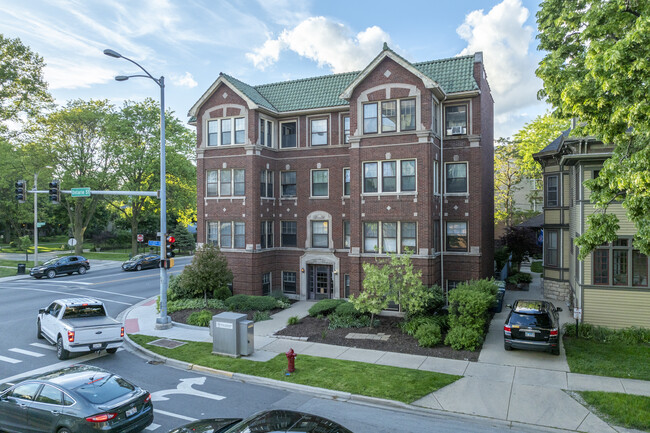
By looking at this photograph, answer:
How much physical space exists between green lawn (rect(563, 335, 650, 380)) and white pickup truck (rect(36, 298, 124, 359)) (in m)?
15.2

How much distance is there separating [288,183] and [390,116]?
8.14 m

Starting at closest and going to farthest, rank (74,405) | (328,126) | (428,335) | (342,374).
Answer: (74,405) < (342,374) < (428,335) < (328,126)

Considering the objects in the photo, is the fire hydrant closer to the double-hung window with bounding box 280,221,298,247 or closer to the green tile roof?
the double-hung window with bounding box 280,221,298,247

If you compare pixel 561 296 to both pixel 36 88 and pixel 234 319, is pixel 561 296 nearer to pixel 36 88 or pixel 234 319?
pixel 234 319

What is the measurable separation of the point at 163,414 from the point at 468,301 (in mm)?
11355

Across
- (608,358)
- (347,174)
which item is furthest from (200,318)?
(608,358)

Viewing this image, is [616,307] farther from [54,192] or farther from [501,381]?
[54,192]

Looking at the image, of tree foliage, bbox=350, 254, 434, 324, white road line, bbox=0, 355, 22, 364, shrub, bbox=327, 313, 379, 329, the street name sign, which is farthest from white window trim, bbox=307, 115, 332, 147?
white road line, bbox=0, 355, 22, 364

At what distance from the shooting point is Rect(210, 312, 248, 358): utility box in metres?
15.0

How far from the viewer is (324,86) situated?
86.1ft

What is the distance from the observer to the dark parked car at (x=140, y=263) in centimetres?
3897

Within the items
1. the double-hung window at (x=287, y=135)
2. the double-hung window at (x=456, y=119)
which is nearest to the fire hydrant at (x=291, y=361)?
the double-hung window at (x=456, y=119)

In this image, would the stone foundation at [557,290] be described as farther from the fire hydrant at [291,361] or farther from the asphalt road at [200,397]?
the fire hydrant at [291,361]

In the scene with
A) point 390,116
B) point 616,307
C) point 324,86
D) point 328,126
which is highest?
point 324,86
